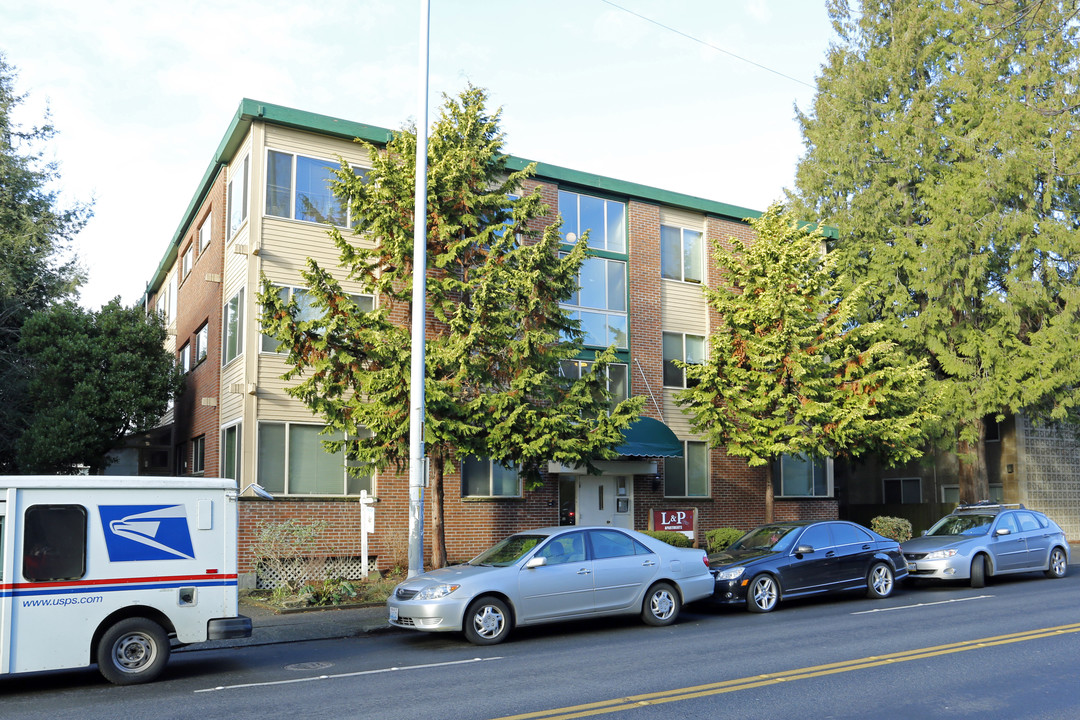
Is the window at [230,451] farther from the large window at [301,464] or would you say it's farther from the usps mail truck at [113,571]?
the usps mail truck at [113,571]

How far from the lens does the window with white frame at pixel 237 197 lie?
63.5ft

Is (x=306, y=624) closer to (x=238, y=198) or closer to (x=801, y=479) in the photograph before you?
(x=238, y=198)

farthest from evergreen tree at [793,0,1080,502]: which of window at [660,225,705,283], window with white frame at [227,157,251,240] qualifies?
window with white frame at [227,157,251,240]

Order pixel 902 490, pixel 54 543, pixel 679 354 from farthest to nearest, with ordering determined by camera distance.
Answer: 1. pixel 902 490
2. pixel 679 354
3. pixel 54 543

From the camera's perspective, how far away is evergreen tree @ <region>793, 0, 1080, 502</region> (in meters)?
25.6

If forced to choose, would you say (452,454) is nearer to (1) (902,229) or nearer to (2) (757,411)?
(2) (757,411)

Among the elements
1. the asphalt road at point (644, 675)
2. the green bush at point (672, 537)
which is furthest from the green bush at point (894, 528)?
the asphalt road at point (644, 675)

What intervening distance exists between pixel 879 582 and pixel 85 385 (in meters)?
18.1

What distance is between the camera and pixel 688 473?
23859mm

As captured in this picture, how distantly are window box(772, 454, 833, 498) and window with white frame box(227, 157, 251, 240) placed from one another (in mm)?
15647

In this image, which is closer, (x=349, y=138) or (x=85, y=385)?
(x=349, y=138)

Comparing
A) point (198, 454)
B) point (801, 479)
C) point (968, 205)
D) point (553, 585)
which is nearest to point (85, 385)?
point (198, 454)

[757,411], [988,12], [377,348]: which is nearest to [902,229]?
[988,12]

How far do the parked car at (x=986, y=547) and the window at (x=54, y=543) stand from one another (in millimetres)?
13457
